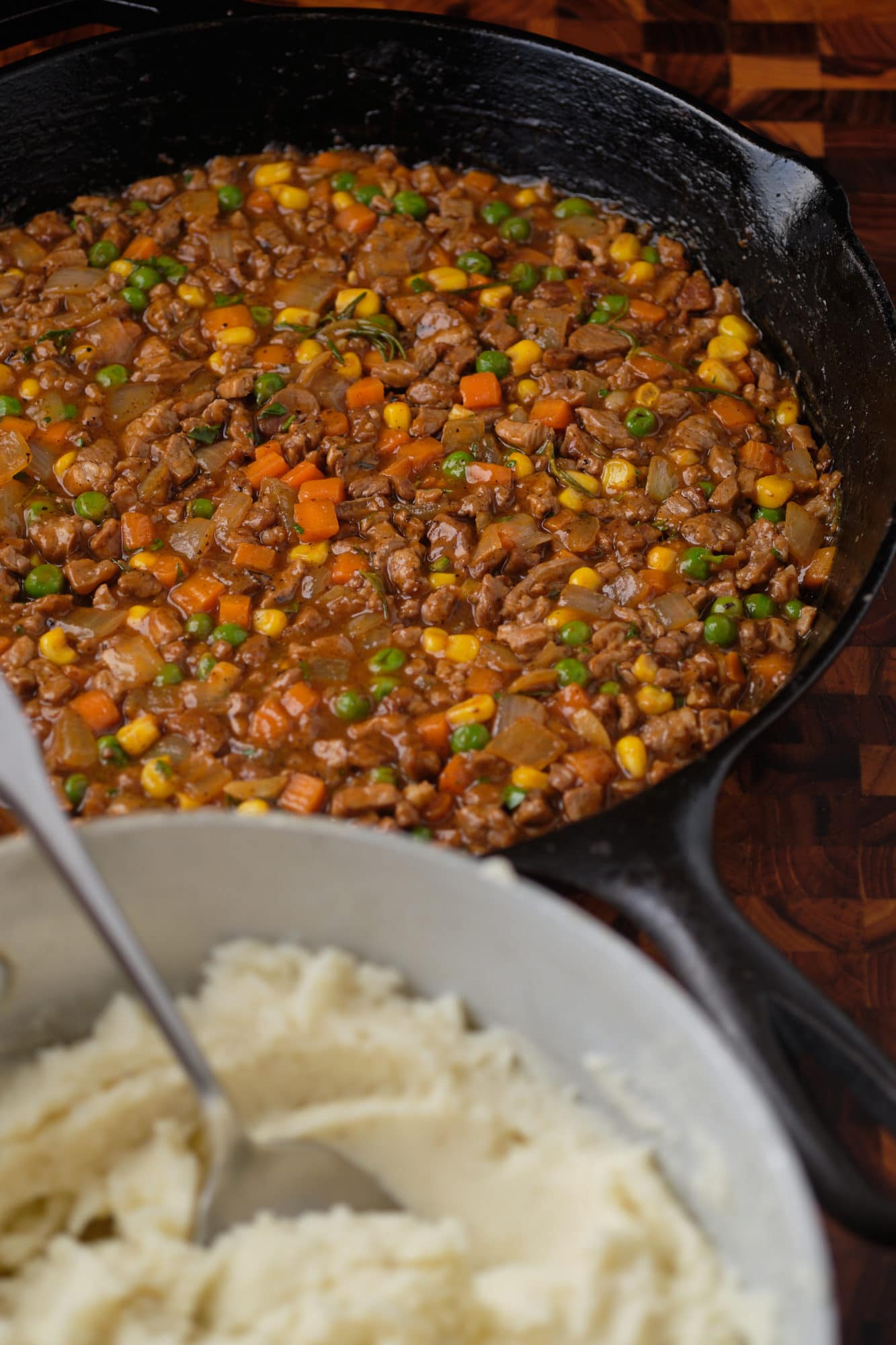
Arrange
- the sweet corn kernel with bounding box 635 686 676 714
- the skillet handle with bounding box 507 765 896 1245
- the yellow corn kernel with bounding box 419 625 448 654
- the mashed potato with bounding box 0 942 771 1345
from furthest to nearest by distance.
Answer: the yellow corn kernel with bounding box 419 625 448 654, the sweet corn kernel with bounding box 635 686 676 714, the skillet handle with bounding box 507 765 896 1245, the mashed potato with bounding box 0 942 771 1345

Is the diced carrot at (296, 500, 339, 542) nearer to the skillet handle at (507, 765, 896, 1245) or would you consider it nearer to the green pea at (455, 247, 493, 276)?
the green pea at (455, 247, 493, 276)

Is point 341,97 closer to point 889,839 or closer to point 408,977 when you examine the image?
point 889,839

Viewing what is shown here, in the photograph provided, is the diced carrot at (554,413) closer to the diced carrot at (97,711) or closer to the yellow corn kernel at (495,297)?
the yellow corn kernel at (495,297)

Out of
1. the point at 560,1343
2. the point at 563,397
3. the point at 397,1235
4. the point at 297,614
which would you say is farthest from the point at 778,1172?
the point at 563,397

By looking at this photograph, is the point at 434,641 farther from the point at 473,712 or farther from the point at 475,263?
the point at 475,263

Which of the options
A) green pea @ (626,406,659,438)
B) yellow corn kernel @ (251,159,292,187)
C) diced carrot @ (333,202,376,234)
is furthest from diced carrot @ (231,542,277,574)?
yellow corn kernel @ (251,159,292,187)

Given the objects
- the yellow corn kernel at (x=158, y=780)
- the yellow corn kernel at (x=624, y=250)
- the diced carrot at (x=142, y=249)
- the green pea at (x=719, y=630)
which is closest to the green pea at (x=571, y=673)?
the green pea at (x=719, y=630)
